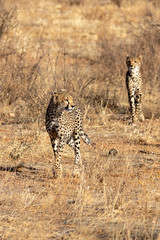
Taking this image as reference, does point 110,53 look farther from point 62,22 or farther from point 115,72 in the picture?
point 62,22

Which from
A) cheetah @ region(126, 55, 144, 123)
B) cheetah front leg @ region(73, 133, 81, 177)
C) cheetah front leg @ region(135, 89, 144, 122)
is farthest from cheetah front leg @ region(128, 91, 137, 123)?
cheetah front leg @ region(73, 133, 81, 177)

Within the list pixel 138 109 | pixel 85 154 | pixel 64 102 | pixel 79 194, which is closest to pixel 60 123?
pixel 64 102

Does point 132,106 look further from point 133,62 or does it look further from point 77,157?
point 77,157

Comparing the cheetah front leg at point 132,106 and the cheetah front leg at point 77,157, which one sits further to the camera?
the cheetah front leg at point 132,106

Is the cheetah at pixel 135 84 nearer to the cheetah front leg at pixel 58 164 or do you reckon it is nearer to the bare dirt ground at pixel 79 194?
the bare dirt ground at pixel 79 194

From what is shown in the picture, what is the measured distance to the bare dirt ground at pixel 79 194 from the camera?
418cm

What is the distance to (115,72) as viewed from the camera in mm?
12148

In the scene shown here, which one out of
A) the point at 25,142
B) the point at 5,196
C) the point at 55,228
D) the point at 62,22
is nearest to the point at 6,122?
the point at 25,142

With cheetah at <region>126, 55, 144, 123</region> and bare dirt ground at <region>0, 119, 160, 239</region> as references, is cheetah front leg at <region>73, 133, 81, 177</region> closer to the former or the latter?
bare dirt ground at <region>0, 119, 160, 239</region>

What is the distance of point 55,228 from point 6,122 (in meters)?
5.59

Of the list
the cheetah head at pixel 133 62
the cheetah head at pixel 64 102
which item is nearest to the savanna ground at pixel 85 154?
the cheetah head at pixel 64 102

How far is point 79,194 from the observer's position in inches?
192

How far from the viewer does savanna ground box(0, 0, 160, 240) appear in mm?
4383

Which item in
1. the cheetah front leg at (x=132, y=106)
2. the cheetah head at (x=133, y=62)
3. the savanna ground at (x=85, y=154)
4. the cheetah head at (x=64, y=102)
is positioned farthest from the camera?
the cheetah head at (x=133, y=62)
